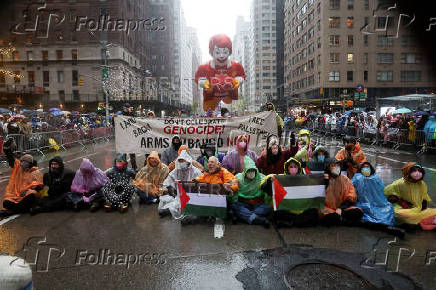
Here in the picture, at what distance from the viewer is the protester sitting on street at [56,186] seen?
6160mm

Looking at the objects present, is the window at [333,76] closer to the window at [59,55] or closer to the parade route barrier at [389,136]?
the parade route barrier at [389,136]

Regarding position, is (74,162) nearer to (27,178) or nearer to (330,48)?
(27,178)

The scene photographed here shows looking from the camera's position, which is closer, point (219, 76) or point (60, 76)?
point (219, 76)

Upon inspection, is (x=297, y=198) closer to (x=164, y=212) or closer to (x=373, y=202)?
(x=373, y=202)

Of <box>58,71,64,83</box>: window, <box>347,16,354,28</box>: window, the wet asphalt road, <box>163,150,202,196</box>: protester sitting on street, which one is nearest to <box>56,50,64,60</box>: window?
<box>58,71,64,83</box>: window

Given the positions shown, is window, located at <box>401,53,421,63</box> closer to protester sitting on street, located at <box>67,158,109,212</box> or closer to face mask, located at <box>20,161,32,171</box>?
protester sitting on street, located at <box>67,158,109,212</box>

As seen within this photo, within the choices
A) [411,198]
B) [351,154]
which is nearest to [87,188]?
[351,154]

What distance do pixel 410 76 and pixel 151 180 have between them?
5606cm

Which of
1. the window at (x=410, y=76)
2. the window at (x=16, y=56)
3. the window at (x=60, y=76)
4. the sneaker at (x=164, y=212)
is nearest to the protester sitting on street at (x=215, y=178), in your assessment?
the sneaker at (x=164, y=212)

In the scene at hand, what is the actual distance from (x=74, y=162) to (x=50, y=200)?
23.3ft

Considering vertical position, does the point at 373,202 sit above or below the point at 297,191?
below

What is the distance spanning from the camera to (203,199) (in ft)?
17.6

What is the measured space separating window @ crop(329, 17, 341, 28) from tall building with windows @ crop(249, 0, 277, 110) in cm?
7084

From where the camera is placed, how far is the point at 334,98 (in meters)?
50.2
